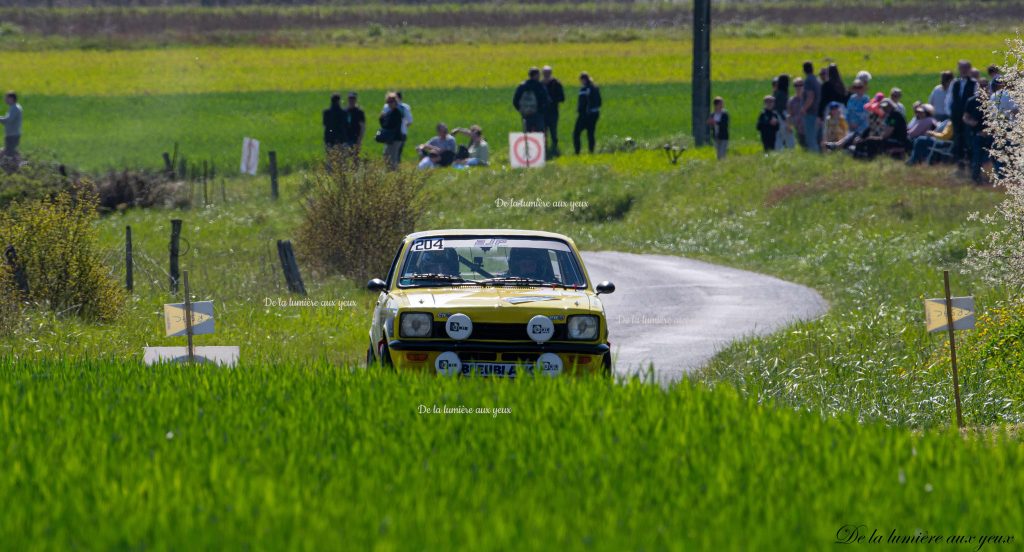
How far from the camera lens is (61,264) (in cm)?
1820

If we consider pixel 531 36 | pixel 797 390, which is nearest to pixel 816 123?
pixel 797 390

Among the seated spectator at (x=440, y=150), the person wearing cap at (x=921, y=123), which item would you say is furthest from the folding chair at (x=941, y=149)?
the seated spectator at (x=440, y=150)

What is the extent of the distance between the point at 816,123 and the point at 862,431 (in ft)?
81.4

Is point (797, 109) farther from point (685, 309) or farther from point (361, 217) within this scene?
point (685, 309)

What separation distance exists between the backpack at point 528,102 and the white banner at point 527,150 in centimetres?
109

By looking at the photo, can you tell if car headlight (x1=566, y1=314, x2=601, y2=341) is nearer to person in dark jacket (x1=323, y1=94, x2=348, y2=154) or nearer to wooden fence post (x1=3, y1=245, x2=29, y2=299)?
wooden fence post (x1=3, y1=245, x2=29, y2=299)

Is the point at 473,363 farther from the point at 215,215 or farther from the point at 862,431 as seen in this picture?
the point at 215,215

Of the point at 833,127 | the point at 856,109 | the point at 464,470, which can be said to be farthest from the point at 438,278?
the point at 833,127

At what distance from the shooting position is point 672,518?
7512 mm

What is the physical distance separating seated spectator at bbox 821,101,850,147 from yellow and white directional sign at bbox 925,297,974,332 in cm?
2134

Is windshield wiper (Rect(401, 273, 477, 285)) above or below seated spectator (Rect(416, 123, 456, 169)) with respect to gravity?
above

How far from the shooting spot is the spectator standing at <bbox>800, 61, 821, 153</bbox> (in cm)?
3222

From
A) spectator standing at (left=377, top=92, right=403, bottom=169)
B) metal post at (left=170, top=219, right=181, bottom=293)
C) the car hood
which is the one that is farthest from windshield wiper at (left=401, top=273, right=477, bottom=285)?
spectator standing at (left=377, top=92, right=403, bottom=169)

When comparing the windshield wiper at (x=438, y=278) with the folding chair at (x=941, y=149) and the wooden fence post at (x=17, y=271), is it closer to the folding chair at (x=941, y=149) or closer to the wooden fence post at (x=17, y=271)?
the wooden fence post at (x=17, y=271)
